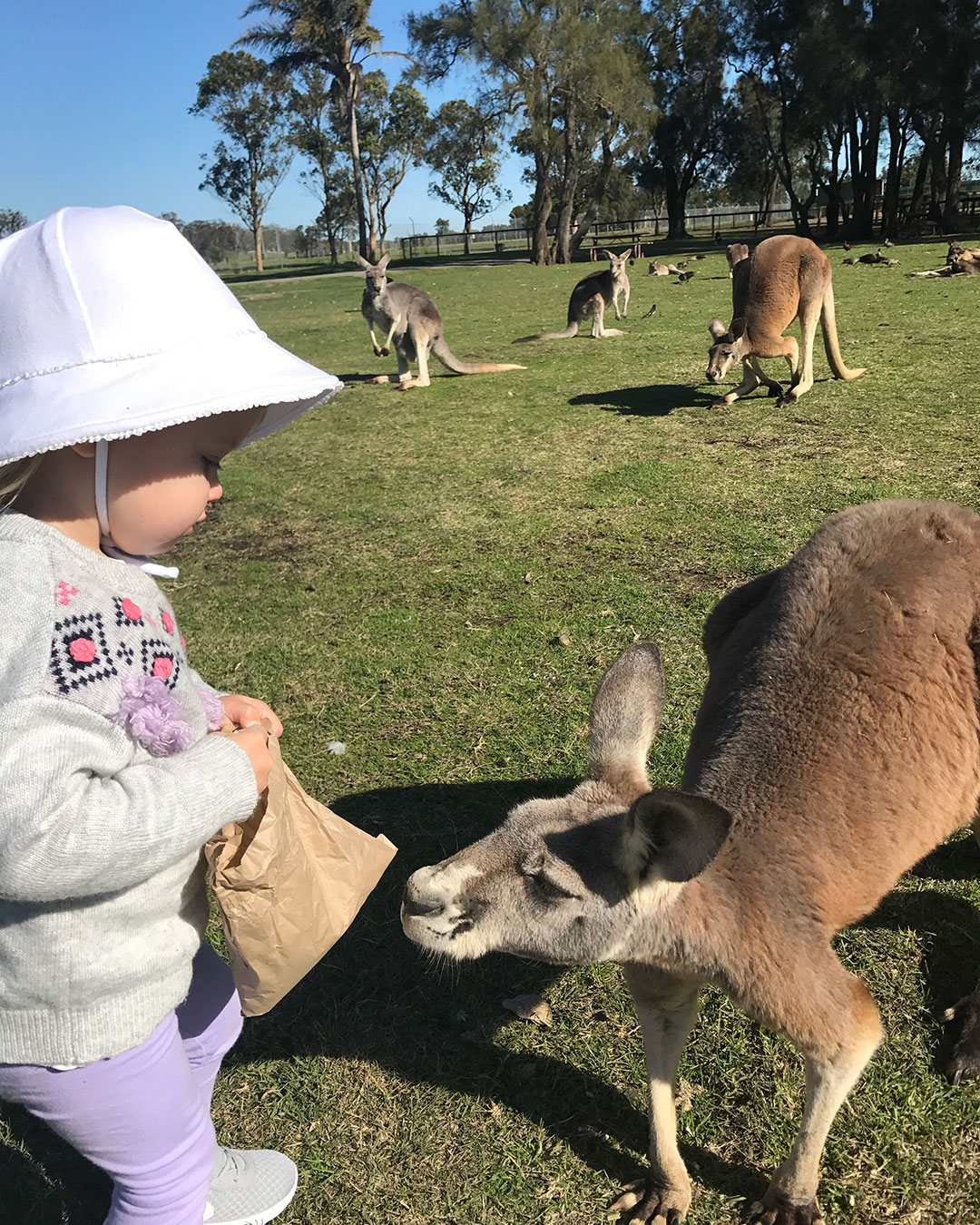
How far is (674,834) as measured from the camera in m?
1.40

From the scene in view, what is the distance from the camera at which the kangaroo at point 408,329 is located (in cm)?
1073

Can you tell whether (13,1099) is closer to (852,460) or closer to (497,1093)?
(497,1093)

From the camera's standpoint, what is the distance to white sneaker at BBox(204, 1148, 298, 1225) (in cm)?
174

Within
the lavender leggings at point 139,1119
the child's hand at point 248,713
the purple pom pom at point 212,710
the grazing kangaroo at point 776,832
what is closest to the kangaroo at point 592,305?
the grazing kangaroo at point 776,832

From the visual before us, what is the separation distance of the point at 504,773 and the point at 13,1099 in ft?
6.36

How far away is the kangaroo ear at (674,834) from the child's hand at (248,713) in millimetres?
644

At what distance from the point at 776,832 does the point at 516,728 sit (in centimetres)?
164

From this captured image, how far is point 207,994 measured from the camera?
1659mm

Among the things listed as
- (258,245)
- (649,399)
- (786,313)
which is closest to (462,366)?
(649,399)

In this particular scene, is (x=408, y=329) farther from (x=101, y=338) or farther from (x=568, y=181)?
(x=568, y=181)

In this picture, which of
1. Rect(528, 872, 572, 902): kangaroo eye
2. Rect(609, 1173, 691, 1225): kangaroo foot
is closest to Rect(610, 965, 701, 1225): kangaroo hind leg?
Rect(609, 1173, 691, 1225): kangaroo foot

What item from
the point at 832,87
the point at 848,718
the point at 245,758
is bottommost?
the point at 848,718

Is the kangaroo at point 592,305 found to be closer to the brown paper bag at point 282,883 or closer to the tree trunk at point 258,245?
the brown paper bag at point 282,883

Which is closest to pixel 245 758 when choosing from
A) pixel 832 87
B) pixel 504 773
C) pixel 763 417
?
pixel 504 773
